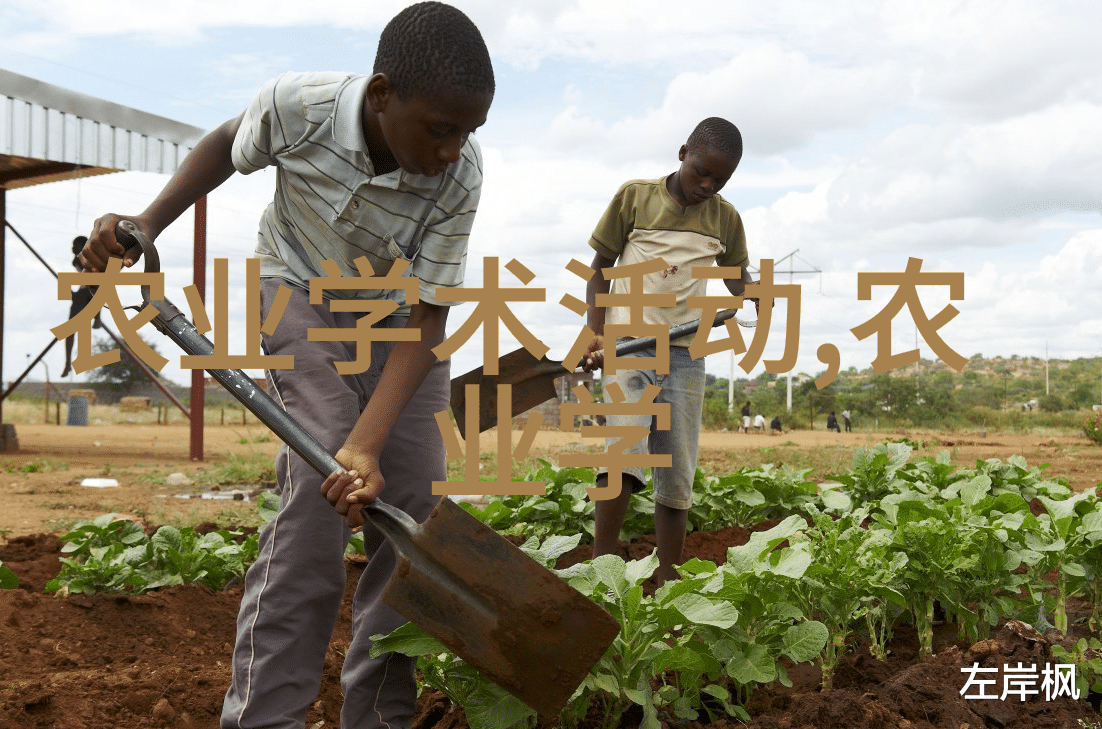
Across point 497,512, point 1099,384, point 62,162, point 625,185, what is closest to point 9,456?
point 62,162

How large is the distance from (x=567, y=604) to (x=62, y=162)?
940cm

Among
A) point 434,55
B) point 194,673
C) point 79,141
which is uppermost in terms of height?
point 79,141

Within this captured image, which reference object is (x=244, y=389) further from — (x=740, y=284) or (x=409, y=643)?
(x=740, y=284)

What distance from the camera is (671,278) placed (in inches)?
139

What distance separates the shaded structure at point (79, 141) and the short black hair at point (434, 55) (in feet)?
27.8

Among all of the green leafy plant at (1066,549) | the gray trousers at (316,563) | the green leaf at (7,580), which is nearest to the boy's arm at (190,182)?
the gray trousers at (316,563)

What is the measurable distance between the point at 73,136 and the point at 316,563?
9062 millimetres

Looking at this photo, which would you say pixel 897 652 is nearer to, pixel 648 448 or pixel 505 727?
pixel 648 448

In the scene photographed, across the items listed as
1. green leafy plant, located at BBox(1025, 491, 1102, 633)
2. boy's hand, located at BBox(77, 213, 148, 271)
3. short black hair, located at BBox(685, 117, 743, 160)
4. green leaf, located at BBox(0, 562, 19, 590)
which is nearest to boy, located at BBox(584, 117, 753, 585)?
short black hair, located at BBox(685, 117, 743, 160)

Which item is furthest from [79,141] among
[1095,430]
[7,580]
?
[1095,430]

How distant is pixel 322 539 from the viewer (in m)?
2.11

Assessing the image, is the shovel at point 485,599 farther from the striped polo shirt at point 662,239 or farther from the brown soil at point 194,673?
the striped polo shirt at point 662,239

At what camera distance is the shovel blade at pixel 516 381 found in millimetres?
3498

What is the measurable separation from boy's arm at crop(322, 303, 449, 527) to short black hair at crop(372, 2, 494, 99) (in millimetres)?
550
